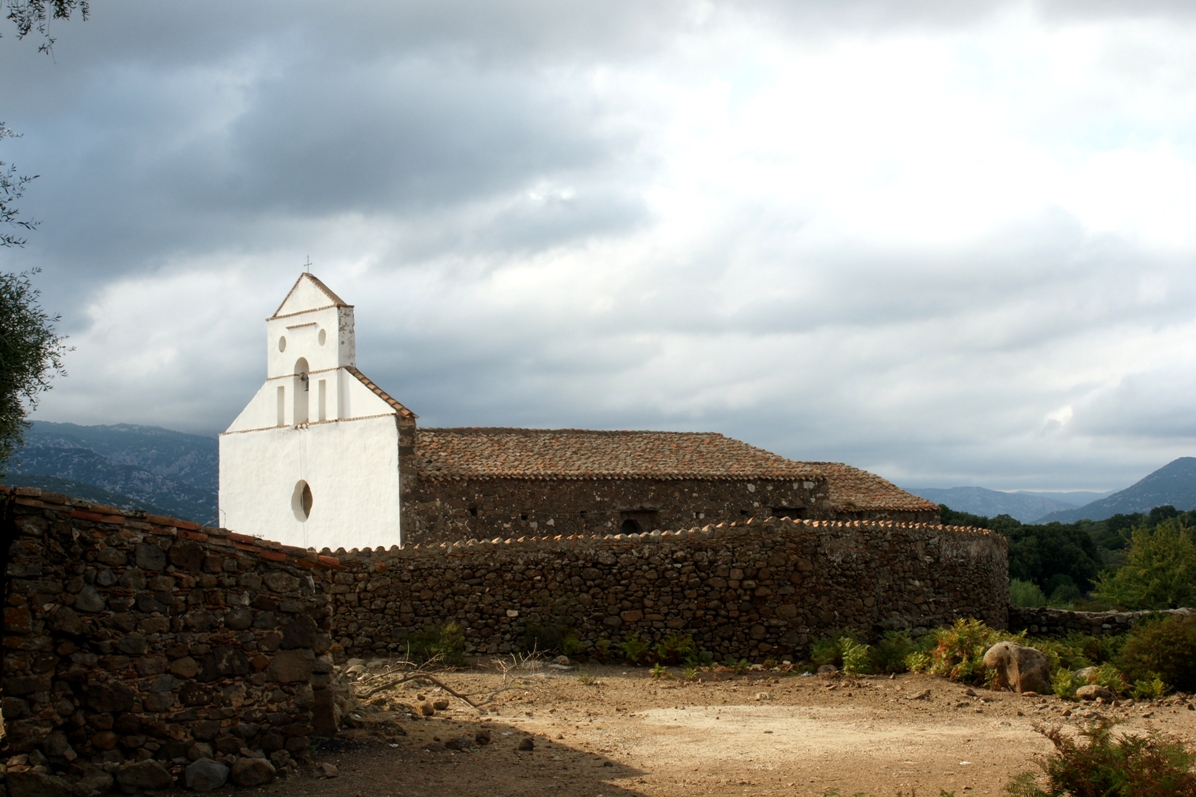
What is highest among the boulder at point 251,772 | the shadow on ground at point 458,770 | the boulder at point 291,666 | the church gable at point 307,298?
the church gable at point 307,298

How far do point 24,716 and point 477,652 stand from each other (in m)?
8.50

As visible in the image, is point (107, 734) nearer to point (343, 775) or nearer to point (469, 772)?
point (343, 775)

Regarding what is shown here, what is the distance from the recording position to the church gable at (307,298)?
2809 centimetres

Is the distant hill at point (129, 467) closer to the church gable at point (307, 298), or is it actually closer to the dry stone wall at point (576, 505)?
the church gable at point (307, 298)

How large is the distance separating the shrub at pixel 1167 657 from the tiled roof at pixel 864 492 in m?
15.6

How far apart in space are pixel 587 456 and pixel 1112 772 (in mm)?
19938

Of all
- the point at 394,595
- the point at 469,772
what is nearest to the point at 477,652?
the point at 394,595

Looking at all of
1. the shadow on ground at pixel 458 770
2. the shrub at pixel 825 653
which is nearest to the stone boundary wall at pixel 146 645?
the shadow on ground at pixel 458 770

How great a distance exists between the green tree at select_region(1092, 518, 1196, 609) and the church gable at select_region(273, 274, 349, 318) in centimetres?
2618

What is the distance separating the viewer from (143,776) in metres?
8.20

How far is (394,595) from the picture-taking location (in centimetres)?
1583

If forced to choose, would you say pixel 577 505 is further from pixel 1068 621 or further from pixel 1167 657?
pixel 1167 657

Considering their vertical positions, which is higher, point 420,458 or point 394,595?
point 420,458

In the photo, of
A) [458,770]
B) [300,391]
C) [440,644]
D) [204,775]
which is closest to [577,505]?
[300,391]
